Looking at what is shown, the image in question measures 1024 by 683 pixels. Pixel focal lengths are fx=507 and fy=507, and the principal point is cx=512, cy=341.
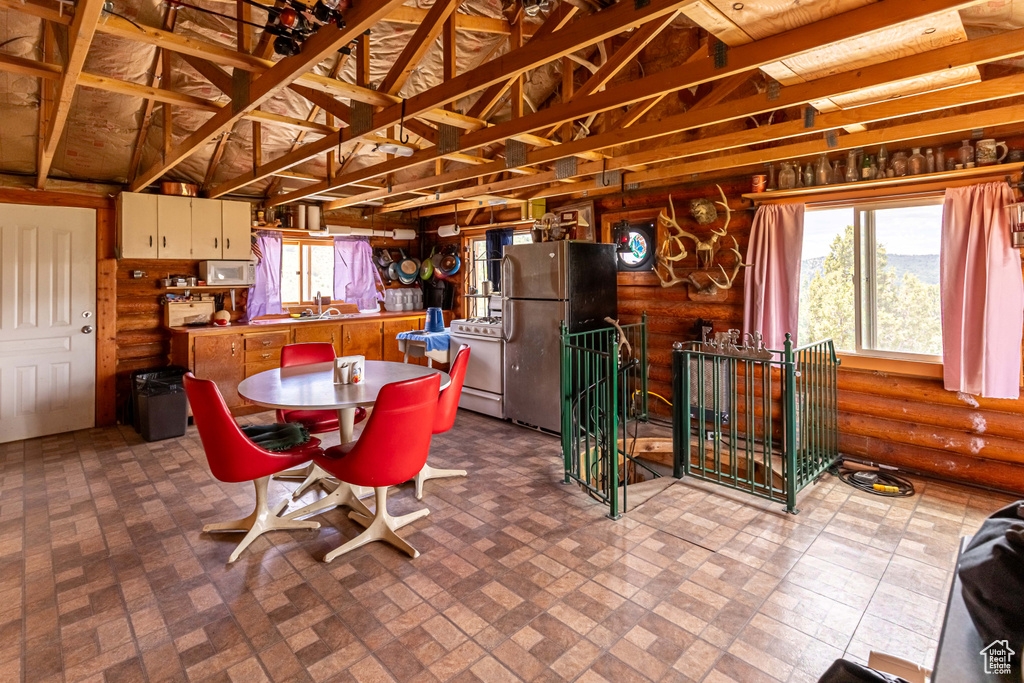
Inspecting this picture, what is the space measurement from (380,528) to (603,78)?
3.23m

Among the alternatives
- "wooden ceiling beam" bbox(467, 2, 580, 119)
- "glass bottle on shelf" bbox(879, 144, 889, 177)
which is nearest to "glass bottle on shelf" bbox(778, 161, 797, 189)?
"glass bottle on shelf" bbox(879, 144, 889, 177)

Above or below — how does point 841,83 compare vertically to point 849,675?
above

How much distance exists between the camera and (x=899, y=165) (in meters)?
3.69

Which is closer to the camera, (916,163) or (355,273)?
(916,163)

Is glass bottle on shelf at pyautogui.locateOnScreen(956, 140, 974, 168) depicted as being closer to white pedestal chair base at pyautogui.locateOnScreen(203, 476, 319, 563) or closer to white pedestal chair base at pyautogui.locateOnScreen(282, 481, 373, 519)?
white pedestal chair base at pyautogui.locateOnScreen(282, 481, 373, 519)

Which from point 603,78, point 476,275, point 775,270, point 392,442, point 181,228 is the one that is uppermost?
point 603,78

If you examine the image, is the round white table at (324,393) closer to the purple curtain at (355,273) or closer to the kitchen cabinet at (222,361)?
the kitchen cabinet at (222,361)

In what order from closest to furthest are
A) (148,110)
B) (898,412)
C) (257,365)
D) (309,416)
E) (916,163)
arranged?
(916,163) → (309,416) → (898,412) → (148,110) → (257,365)

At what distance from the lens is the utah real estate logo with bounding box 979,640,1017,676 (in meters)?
0.93

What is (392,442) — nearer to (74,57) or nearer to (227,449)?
(227,449)

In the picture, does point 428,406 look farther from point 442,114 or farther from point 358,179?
point 358,179

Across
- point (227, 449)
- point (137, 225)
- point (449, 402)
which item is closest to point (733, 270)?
point (449, 402)

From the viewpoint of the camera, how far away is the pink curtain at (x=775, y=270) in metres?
4.34

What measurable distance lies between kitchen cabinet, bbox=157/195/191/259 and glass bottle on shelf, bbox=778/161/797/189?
5943 mm
